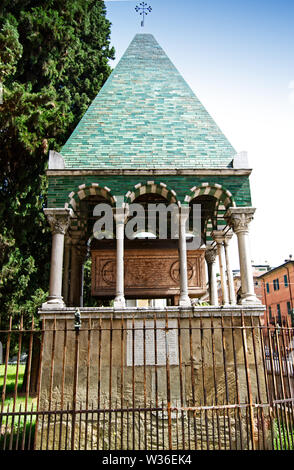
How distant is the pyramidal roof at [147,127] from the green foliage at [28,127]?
2.09m

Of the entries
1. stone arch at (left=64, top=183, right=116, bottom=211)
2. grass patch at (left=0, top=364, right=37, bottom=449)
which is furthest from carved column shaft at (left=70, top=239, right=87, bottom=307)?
grass patch at (left=0, top=364, right=37, bottom=449)

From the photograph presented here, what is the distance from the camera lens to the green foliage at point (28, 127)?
10.6 metres

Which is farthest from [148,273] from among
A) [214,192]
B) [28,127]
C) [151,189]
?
[28,127]

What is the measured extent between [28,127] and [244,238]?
7.05 metres

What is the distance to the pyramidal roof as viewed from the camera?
8961 millimetres

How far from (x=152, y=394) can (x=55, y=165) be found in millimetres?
5305

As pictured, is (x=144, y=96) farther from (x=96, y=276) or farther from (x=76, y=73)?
(x=76, y=73)

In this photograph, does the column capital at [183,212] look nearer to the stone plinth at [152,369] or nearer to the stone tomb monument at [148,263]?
the stone tomb monument at [148,263]

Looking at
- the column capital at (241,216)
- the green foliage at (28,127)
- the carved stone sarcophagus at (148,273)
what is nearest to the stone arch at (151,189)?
the column capital at (241,216)

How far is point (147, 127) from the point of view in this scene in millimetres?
9578

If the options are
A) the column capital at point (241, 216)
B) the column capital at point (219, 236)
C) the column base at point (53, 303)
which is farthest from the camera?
the column capital at point (219, 236)

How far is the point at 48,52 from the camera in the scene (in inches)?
502
